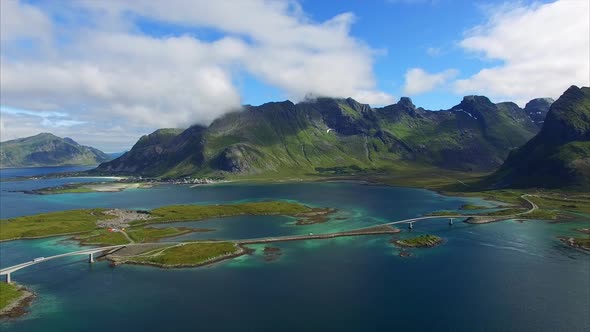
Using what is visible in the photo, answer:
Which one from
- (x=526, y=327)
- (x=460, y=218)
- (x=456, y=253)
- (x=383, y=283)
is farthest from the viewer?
(x=460, y=218)

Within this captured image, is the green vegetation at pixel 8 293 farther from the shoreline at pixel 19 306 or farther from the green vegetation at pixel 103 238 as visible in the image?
the green vegetation at pixel 103 238

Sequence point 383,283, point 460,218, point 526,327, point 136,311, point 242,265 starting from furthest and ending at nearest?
point 460,218 → point 242,265 → point 383,283 → point 136,311 → point 526,327

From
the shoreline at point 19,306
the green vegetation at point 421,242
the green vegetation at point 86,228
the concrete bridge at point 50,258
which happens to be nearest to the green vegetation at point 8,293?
the shoreline at point 19,306

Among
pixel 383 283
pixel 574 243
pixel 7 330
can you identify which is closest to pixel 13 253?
pixel 7 330

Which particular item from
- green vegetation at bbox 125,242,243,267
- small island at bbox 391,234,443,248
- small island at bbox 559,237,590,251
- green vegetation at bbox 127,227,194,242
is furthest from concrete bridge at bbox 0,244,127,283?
small island at bbox 559,237,590,251

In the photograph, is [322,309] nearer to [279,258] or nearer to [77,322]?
[279,258]

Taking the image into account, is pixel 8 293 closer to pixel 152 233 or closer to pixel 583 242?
pixel 152 233

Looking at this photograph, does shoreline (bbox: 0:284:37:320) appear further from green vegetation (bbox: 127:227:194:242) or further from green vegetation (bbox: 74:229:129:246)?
green vegetation (bbox: 127:227:194:242)
